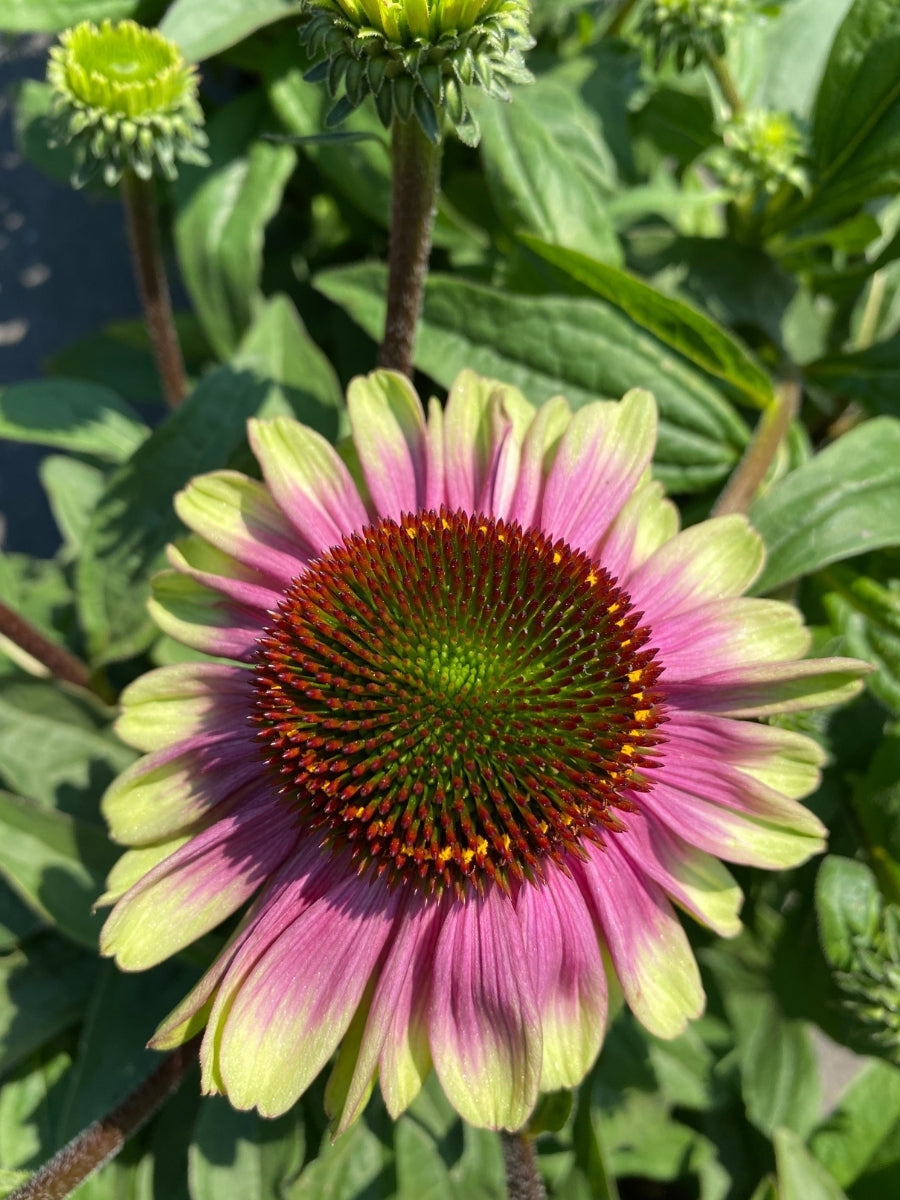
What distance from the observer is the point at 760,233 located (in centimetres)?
143

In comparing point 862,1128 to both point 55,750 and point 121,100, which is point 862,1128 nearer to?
point 55,750

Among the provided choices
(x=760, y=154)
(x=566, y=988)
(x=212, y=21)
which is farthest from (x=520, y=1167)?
(x=212, y=21)

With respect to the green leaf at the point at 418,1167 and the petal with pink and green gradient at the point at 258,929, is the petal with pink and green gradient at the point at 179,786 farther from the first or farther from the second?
the green leaf at the point at 418,1167

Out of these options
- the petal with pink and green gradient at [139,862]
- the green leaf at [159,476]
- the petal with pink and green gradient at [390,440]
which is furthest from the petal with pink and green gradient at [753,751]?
the green leaf at [159,476]

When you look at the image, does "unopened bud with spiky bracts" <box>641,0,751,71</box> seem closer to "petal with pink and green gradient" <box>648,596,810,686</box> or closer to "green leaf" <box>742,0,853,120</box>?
"green leaf" <box>742,0,853,120</box>

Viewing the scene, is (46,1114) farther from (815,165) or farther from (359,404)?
(815,165)

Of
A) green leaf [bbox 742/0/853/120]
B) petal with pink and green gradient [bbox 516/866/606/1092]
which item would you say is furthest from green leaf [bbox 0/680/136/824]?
green leaf [bbox 742/0/853/120]

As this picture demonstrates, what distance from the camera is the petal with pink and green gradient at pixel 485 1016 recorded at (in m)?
0.73

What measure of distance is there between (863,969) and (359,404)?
30.9 inches

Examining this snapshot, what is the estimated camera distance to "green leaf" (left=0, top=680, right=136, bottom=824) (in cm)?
120

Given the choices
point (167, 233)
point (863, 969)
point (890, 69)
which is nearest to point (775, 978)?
point (863, 969)

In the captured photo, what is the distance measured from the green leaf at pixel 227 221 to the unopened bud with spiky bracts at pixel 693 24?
1.85 feet

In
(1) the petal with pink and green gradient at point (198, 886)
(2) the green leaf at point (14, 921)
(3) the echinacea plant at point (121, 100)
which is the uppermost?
(3) the echinacea plant at point (121, 100)

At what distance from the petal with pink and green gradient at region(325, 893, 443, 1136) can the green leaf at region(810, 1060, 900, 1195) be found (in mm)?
896
